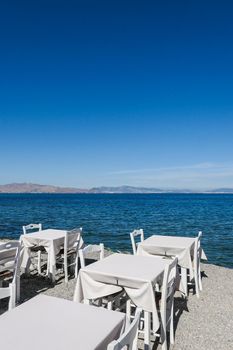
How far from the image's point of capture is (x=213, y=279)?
8188 millimetres

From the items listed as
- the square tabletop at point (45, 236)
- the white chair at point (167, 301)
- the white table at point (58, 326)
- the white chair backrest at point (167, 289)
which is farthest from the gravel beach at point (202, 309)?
the white table at point (58, 326)

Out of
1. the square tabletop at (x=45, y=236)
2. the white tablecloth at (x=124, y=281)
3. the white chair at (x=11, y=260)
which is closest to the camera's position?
the white tablecloth at (x=124, y=281)

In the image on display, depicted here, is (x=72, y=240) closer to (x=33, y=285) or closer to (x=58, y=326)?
(x=33, y=285)

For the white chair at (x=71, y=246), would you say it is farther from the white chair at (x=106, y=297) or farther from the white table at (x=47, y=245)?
the white chair at (x=106, y=297)

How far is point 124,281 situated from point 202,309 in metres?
2.81

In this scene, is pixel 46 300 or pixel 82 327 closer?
pixel 82 327

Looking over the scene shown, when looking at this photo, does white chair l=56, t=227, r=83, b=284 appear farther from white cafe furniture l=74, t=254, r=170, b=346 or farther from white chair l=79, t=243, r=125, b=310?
white cafe furniture l=74, t=254, r=170, b=346

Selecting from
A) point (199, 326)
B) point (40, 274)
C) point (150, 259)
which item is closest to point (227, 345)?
point (199, 326)

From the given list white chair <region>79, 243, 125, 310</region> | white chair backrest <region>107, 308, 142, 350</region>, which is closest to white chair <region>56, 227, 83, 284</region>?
white chair <region>79, 243, 125, 310</region>

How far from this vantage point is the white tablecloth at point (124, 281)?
399cm

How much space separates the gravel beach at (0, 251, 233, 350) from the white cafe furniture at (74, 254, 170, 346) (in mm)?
1089

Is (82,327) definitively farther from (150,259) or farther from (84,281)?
(150,259)

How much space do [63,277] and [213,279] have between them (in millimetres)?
3998

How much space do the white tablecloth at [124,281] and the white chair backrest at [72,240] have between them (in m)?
3.07
